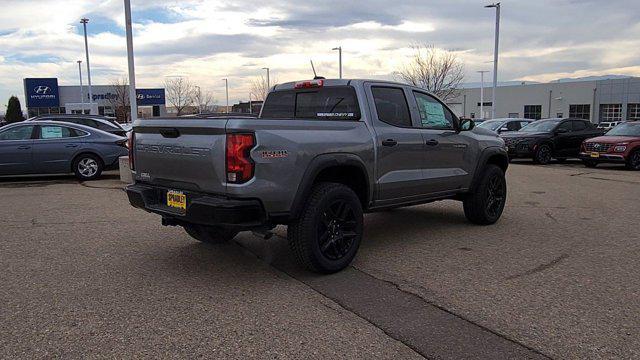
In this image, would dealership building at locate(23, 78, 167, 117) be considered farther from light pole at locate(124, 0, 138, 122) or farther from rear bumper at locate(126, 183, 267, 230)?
rear bumper at locate(126, 183, 267, 230)

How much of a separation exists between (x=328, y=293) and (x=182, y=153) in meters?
1.80

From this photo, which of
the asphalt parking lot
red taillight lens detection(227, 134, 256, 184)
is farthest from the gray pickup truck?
the asphalt parking lot

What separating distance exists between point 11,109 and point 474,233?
45.5 metres

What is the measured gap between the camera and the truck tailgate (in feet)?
14.6

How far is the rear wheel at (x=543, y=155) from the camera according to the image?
1780 centimetres

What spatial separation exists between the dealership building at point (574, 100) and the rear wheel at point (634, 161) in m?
48.8

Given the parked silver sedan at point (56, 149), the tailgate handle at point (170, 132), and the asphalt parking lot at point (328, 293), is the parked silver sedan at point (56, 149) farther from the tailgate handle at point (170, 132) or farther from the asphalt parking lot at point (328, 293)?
the tailgate handle at point (170, 132)

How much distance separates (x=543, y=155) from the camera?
58.7ft

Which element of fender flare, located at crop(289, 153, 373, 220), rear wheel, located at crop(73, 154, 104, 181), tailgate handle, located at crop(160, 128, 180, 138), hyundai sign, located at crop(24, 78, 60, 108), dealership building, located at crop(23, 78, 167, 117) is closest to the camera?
fender flare, located at crop(289, 153, 373, 220)

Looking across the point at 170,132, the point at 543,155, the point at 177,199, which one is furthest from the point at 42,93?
the point at 177,199

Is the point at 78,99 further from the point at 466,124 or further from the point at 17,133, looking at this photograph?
the point at 466,124

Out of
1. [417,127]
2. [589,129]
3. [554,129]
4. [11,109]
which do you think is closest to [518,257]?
[417,127]

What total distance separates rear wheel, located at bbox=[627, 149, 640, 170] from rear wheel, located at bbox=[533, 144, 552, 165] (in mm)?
2657

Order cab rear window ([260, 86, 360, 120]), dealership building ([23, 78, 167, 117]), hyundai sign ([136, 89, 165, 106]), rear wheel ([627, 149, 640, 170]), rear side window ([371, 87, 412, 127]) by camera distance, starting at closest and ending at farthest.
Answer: cab rear window ([260, 86, 360, 120]), rear side window ([371, 87, 412, 127]), rear wheel ([627, 149, 640, 170]), dealership building ([23, 78, 167, 117]), hyundai sign ([136, 89, 165, 106])
